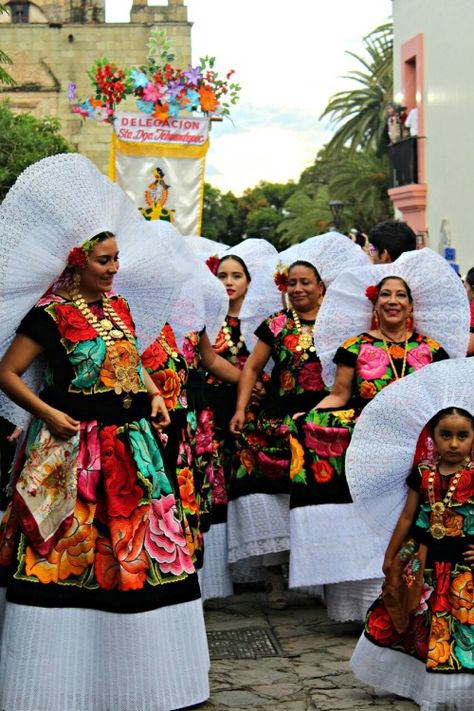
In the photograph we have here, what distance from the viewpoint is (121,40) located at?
2370 inches

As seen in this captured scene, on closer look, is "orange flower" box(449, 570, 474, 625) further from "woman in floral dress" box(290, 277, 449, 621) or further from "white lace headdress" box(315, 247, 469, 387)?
"white lace headdress" box(315, 247, 469, 387)

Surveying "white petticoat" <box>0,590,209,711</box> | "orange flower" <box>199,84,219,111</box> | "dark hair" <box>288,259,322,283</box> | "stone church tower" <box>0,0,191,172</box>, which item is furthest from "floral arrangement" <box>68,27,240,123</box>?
"stone church tower" <box>0,0,191,172</box>

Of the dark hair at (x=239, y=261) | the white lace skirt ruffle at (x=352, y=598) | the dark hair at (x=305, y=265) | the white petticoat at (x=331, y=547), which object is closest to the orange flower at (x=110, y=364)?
the white petticoat at (x=331, y=547)

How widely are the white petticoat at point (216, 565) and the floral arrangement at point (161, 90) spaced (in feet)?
18.2

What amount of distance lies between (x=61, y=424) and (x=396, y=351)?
2330 mm

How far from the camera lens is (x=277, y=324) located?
8750 mm

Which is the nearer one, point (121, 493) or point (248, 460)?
point (121, 493)

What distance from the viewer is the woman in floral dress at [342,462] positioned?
25.8 ft

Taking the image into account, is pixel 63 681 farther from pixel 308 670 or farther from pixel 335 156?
pixel 335 156

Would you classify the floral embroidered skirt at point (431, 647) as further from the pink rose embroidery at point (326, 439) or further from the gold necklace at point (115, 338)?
the pink rose embroidery at point (326, 439)

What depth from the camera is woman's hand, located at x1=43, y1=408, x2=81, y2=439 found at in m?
6.11

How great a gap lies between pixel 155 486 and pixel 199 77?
784 cm

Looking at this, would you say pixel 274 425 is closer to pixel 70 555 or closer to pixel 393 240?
pixel 393 240

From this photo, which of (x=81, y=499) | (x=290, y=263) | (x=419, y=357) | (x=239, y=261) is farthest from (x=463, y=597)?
(x=239, y=261)
